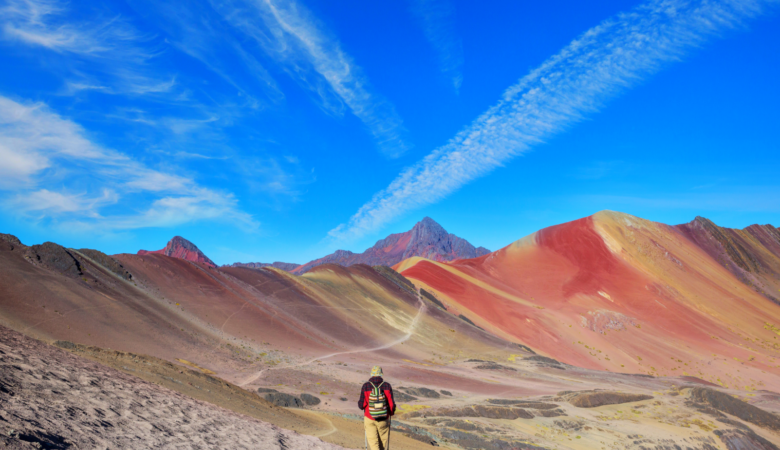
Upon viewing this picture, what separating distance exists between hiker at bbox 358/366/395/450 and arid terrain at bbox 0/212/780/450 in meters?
3.26

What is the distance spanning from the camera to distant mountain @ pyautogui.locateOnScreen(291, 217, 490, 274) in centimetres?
14850

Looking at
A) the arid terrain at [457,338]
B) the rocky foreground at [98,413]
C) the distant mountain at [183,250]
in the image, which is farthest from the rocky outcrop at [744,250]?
the distant mountain at [183,250]

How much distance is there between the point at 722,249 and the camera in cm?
7925

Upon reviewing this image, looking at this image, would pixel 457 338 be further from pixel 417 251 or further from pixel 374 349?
pixel 417 251

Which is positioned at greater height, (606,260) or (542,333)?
(606,260)

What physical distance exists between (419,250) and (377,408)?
14303cm

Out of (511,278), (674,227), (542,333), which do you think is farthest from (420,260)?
(674,227)

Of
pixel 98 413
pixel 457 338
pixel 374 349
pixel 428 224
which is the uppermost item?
pixel 428 224

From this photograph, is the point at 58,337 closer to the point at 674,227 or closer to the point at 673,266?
the point at 673,266

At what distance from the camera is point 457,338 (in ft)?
148

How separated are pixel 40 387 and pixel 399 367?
2616 centimetres

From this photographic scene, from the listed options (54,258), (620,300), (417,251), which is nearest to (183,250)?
(417,251)

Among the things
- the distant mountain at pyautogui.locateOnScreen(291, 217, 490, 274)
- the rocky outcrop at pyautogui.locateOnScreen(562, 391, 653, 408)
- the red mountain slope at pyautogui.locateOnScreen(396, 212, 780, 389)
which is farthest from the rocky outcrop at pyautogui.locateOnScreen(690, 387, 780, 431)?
the distant mountain at pyautogui.locateOnScreen(291, 217, 490, 274)

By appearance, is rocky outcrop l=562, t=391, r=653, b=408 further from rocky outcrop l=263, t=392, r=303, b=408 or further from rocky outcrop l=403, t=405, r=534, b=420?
rocky outcrop l=263, t=392, r=303, b=408
